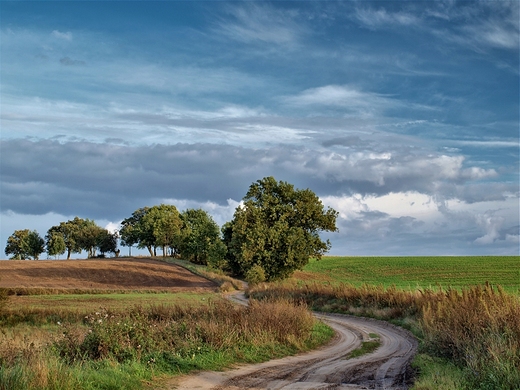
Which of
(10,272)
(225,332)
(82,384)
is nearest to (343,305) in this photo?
(225,332)

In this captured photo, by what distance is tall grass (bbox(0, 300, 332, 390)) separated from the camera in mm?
11492

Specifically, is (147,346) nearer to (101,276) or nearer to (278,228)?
(278,228)

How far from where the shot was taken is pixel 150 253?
127m

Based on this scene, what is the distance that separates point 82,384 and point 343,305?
27190 millimetres

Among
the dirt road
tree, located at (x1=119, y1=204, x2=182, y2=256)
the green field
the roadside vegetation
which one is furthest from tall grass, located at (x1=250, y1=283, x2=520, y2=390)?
tree, located at (x1=119, y1=204, x2=182, y2=256)

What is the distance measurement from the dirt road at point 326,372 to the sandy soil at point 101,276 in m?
42.6

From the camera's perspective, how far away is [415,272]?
252 ft

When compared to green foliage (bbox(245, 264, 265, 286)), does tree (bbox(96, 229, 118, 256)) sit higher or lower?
higher

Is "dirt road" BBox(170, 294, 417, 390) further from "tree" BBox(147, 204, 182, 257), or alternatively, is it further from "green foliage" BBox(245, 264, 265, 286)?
"tree" BBox(147, 204, 182, 257)

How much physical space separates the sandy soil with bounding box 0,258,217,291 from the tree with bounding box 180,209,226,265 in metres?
4.52

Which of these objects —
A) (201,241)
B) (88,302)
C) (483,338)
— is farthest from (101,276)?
(483,338)

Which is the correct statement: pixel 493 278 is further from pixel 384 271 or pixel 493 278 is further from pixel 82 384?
pixel 82 384

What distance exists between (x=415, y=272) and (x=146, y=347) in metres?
66.7

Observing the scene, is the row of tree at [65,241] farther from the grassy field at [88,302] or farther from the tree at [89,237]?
the grassy field at [88,302]
